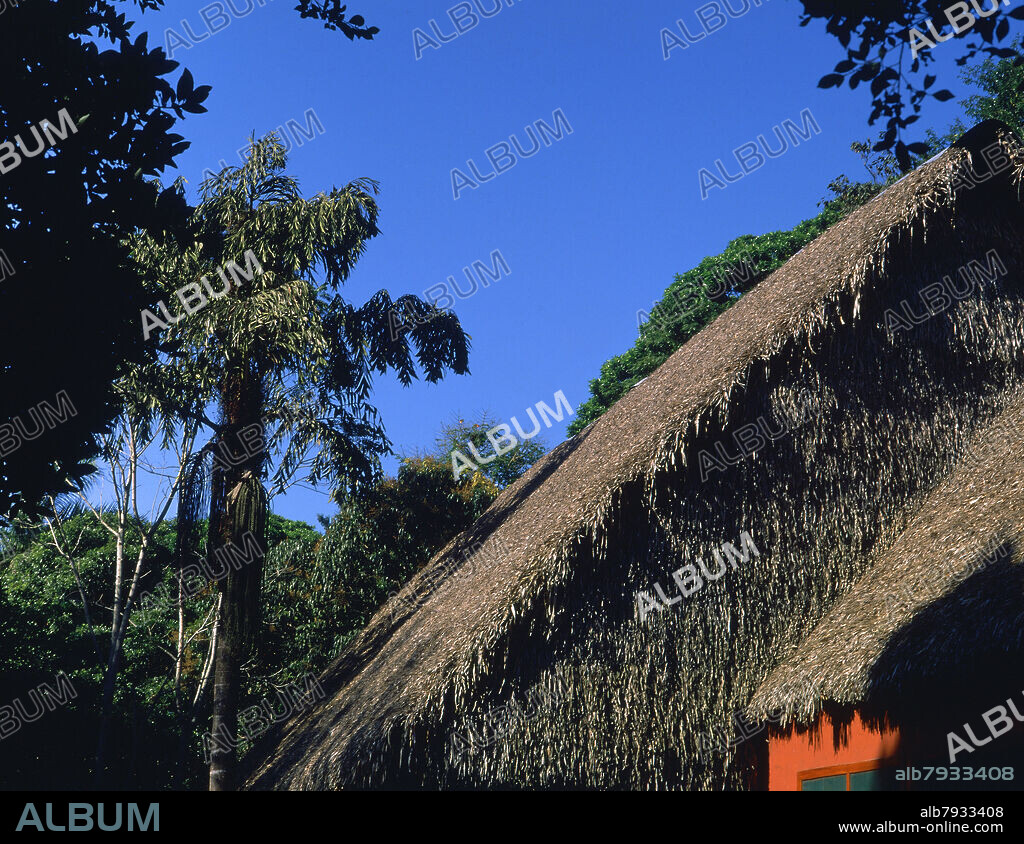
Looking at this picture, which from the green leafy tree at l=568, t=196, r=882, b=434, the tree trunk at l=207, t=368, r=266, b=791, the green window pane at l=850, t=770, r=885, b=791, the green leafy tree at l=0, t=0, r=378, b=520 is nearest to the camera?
the green leafy tree at l=0, t=0, r=378, b=520

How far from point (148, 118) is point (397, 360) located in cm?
855

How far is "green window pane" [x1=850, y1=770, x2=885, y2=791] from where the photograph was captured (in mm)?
6866

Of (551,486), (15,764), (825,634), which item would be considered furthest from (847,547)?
(15,764)

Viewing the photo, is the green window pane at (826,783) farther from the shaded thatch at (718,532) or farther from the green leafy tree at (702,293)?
the green leafy tree at (702,293)

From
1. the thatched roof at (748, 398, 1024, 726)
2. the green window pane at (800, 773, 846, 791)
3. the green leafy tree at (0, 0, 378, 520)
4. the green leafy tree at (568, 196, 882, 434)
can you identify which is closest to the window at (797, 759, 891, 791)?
the green window pane at (800, 773, 846, 791)

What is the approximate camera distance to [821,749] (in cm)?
742

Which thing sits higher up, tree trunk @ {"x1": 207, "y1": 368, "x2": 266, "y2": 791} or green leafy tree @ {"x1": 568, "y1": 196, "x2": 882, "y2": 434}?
green leafy tree @ {"x1": 568, "y1": 196, "x2": 882, "y2": 434}

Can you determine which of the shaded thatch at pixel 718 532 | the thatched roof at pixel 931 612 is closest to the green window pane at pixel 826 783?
the thatched roof at pixel 931 612

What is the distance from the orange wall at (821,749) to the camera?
6922mm

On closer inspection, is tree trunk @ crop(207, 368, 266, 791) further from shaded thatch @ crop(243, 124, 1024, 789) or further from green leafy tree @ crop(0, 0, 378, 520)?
green leafy tree @ crop(0, 0, 378, 520)

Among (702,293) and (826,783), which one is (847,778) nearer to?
(826,783)

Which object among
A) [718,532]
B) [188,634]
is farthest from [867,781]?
[188,634]

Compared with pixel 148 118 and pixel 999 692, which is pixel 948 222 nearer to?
pixel 999 692

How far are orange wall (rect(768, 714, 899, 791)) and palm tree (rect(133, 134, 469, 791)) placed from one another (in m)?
7.09
